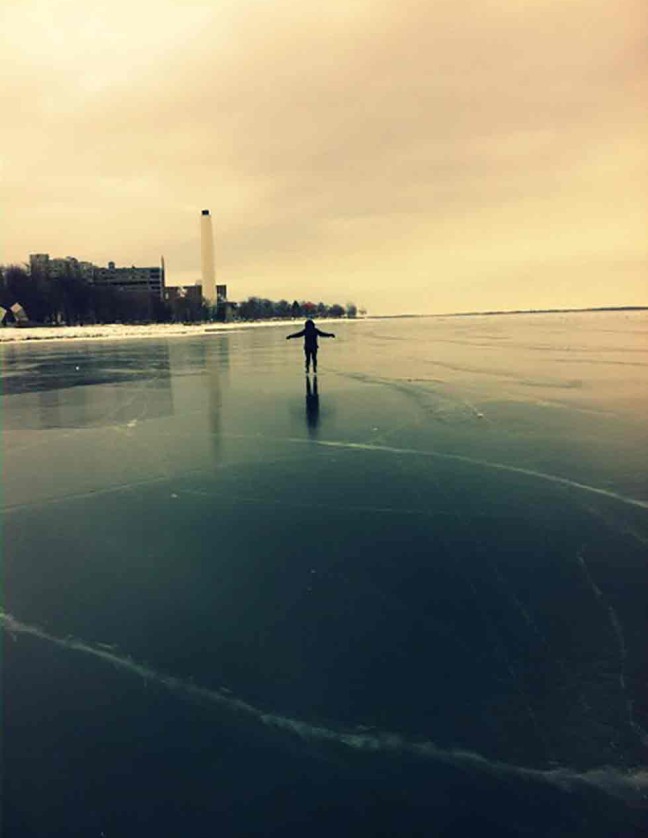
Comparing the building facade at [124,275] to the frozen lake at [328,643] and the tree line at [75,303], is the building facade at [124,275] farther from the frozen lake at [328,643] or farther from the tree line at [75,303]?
the frozen lake at [328,643]

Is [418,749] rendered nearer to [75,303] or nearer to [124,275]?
[75,303]

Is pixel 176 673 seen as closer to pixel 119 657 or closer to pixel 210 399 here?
pixel 119 657

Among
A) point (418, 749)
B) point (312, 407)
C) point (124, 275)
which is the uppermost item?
point (124, 275)

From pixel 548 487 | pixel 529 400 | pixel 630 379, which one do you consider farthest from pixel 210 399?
pixel 630 379

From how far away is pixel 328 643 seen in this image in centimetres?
323

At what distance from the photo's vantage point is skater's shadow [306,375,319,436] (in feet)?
31.1

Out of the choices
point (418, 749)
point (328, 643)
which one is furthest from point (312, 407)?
point (418, 749)

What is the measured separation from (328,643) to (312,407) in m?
8.24

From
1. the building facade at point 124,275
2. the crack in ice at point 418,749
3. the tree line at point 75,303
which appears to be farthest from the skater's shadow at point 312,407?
the building facade at point 124,275

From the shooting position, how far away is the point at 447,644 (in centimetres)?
321

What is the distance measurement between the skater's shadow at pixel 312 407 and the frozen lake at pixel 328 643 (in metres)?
2.06

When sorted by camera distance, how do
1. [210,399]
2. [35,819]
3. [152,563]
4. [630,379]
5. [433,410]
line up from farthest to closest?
[630,379], [210,399], [433,410], [152,563], [35,819]

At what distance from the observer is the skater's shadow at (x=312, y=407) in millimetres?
9484

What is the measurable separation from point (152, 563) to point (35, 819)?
2.19 m
